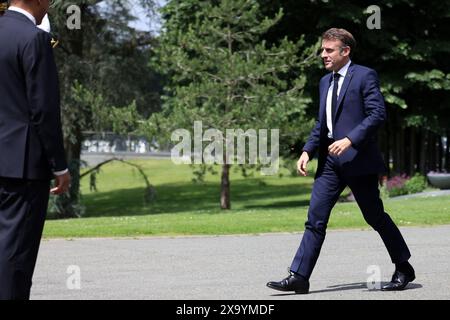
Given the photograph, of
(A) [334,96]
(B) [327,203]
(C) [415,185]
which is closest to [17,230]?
(B) [327,203]

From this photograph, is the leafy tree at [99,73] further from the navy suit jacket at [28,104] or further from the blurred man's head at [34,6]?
the navy suit jacket at [28,104]

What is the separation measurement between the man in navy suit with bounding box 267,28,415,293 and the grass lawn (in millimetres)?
5918

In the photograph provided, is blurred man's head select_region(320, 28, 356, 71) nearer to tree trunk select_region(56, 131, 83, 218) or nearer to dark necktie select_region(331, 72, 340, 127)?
dark necktie select_region(331, 72, 340, 127)

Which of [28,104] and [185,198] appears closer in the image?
[28,104]

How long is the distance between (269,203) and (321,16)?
8374 millimetres

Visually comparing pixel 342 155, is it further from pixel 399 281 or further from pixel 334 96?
pixel 399 281

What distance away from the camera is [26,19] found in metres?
5.02

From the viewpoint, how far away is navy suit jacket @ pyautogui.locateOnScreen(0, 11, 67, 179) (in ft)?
16.0

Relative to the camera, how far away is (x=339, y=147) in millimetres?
6973

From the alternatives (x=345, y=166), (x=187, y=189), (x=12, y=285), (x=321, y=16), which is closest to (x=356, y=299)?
(x=345, y=166)

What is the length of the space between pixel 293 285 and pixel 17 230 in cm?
290

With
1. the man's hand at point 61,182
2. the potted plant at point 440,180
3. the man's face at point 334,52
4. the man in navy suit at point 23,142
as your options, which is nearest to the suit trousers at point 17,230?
the man in navy suit at point 23,142

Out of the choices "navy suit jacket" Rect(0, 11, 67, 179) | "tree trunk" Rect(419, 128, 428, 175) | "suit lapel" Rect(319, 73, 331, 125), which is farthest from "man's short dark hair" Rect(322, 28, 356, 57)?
"tree trunk" Rect(419, 128, 428, 175)

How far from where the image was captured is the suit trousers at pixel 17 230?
16.2 ft
